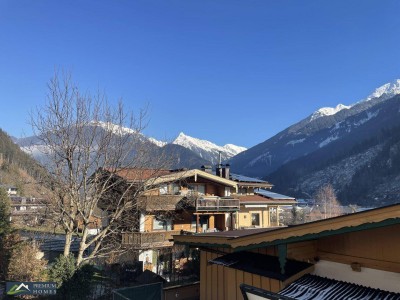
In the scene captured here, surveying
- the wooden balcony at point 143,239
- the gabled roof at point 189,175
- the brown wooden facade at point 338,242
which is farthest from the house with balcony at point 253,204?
the brown wooden facade at point 338,242

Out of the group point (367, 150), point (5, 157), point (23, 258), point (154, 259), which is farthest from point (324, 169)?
point (23, 258)

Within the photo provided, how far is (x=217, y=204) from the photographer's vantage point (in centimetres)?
3134

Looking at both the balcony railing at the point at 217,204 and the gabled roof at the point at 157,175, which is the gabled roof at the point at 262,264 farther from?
the balcony railing at the point at 217,204

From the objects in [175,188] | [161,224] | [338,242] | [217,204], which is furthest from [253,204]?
[338,242]

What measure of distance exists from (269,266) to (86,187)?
13.3 metres

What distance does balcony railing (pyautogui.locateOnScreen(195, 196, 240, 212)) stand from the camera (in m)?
30.0

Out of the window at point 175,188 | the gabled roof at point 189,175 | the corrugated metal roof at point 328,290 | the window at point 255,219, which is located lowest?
the corrugated metal roof at point 328,290

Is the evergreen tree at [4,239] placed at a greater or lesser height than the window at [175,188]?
lesser

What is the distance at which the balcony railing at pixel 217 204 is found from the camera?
30047mm

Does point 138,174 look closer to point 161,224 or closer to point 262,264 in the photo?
point 161,224

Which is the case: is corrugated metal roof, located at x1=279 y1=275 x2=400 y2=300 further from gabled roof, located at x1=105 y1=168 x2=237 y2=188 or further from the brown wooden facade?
gabled roof, located at x1=105 y1=168 x2=237 y2=188

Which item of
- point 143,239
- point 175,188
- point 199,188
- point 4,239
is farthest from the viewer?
point 199,188

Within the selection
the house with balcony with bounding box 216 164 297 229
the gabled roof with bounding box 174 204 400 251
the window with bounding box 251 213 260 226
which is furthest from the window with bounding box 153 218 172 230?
the gabled roof with bounding box 174 204 400 251

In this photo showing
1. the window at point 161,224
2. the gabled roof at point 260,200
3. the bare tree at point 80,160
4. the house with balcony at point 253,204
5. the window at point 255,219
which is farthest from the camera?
the window at point 255,219
